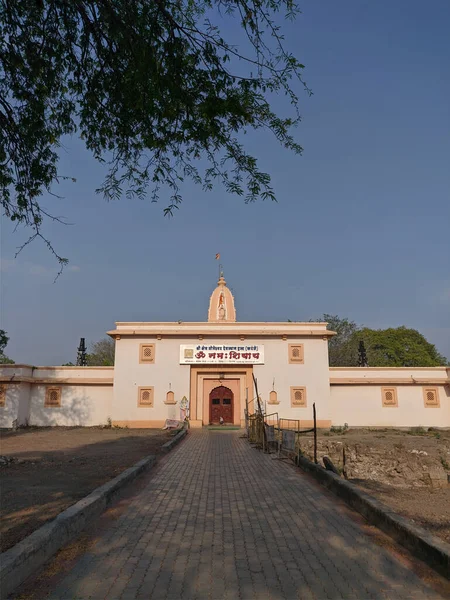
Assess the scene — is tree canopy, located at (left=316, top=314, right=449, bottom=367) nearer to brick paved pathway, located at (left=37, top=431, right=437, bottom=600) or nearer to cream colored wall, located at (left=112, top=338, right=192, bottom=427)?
cream colored wall, located at (left=112, top=338, right=192, bottom=427)

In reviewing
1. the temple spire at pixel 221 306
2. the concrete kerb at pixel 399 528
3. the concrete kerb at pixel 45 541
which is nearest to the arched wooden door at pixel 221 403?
the temple spire at pixel 221 306

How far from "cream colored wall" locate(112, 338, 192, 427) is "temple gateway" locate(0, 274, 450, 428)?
0.05 metres

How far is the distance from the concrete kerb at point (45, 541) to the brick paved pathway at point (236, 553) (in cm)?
37

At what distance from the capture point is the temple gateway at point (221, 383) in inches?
1011

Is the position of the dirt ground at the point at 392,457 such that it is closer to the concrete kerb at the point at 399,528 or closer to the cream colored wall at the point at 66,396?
the concrete kerb at the point at 399,528

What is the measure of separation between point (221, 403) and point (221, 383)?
1.22 metres

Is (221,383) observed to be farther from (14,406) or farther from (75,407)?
(14,406)

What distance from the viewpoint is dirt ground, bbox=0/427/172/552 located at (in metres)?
6.37

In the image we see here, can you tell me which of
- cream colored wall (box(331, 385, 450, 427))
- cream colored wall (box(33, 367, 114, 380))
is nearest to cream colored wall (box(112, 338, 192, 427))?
cream colored wall (box(33, 367, 114, 380))

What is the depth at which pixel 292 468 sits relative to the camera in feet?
37.5

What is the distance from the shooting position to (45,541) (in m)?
4.76

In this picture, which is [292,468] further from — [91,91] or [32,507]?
[91,91]

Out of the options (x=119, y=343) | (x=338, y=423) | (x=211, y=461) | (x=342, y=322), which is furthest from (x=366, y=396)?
(x=342, y=322)

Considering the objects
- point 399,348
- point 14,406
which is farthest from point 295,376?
point 399,348
